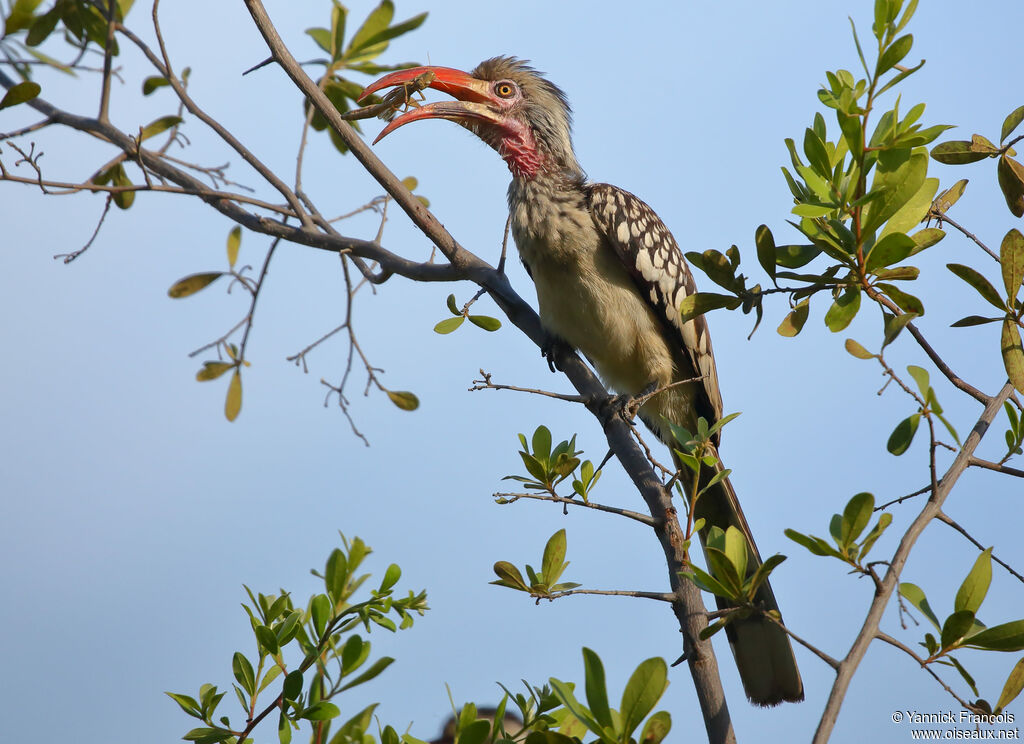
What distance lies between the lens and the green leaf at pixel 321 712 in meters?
1.91

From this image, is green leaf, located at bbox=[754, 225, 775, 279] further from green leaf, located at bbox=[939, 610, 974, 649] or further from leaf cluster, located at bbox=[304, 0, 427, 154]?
leaf cluster, located at bbox=[304, 0, 427, 154]

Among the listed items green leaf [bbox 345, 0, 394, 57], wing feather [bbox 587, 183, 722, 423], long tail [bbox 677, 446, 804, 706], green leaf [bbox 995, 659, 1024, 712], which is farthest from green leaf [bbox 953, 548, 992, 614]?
green leaf [bbox 345, 0, 394, 57]

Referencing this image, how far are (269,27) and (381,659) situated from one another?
1845 millimetres

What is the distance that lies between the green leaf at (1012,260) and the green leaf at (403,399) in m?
2.14

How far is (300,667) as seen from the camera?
2.01 m

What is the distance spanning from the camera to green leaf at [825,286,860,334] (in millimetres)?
1786

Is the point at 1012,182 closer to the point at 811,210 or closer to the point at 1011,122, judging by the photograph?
the point at 1011,122

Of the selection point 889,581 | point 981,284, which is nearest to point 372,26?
point 981,284

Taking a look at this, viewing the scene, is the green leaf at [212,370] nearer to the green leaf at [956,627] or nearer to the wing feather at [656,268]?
the wing feather at [656,268]

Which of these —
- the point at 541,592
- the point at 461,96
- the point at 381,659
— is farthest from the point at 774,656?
the point at 461,96

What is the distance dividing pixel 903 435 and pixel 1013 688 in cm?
54

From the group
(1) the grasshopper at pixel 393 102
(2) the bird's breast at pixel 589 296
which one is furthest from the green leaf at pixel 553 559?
(1) the grasshopper at pixel 393 102

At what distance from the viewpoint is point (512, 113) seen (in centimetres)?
410

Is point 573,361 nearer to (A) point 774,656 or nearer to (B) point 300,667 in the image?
(A) point 774,656
